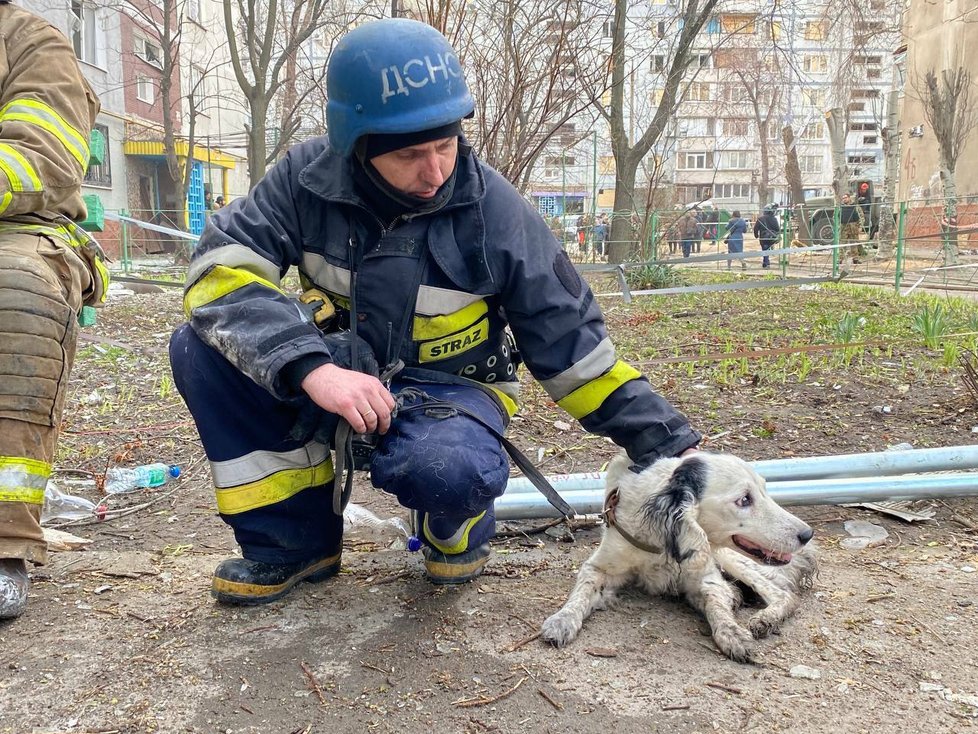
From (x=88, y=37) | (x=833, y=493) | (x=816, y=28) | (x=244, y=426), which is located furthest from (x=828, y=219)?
(x=244, y=426)

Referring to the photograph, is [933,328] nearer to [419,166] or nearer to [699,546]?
[699,546]

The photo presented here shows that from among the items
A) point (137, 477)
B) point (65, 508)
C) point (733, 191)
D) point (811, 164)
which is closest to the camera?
point (65, 508)

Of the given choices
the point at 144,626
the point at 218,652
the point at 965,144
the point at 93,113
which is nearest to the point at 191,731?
the point at 218,652

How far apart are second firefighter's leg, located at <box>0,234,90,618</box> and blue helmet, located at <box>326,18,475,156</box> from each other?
99 cm

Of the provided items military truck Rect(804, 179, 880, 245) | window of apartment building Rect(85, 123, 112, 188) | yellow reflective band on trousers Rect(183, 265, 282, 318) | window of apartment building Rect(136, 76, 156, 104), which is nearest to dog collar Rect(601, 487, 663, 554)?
yellow reflective band on trousers Rect(183, 265, 282, 318)

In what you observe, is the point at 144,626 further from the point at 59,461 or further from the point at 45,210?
the point at 59,461

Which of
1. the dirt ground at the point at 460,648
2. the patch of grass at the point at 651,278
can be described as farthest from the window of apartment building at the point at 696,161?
the dirt ground at the point at 460,648

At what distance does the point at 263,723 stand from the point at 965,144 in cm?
2375

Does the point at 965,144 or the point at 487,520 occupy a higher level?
the point at 965,144

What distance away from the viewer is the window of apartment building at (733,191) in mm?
56853

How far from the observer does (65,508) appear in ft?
10.2

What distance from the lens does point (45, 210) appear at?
2.59 m

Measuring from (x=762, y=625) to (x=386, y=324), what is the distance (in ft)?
4.35

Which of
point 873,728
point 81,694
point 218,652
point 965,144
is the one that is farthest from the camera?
point 965,144
